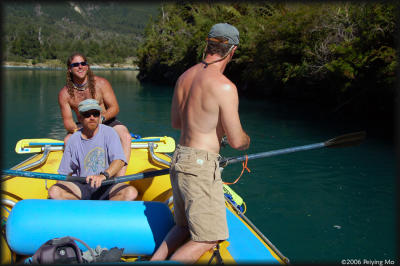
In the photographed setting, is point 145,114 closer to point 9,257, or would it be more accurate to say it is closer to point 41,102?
point 41,102

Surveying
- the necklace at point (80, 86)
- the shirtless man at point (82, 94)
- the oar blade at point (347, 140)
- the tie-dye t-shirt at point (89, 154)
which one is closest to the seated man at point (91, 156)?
the tie-dye t-shirt at point (89, 154)

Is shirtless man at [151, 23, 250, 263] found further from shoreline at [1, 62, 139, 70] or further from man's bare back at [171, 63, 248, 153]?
shoreline at [1, 62, 139, 70]

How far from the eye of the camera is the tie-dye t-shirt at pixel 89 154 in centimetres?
325

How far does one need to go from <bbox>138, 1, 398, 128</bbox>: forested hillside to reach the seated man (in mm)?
8491

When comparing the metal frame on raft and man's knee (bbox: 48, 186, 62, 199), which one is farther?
the metal frame on raft

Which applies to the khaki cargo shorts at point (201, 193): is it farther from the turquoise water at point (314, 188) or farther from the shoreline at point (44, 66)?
the shoreline at point (44, 66)

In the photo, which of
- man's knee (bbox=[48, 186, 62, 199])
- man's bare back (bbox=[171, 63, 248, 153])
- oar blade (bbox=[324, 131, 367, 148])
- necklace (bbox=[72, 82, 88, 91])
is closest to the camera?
man's bare back (bbox=[171, 63, 248, 153])

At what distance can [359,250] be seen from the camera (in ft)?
13.8

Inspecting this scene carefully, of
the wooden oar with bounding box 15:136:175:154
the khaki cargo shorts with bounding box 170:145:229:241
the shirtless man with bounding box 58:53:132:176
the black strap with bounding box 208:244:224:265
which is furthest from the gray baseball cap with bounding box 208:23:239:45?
the wooden oar with bounding box 15:136:175:154

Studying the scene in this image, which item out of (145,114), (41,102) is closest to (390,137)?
(145,114)

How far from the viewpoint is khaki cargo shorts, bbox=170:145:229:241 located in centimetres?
217

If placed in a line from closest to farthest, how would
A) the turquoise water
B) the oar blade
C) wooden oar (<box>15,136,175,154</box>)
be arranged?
the oar blade
the turquoise water
wooden oar (<box>15,136,175,154</box>)

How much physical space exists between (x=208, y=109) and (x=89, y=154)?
158 centimetres

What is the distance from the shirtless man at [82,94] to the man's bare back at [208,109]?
6.26 feet
